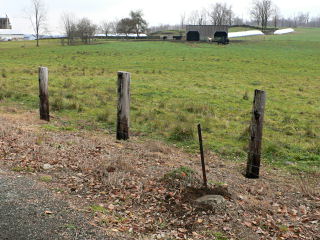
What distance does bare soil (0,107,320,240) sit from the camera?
4746 mm

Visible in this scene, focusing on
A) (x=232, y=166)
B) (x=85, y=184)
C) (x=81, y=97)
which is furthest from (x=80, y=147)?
(x=81, y=97)

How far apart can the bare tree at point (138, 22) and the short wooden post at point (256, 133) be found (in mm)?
99239

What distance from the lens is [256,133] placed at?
6.57m

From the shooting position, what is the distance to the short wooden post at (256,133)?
251 inches

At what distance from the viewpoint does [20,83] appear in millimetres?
18469

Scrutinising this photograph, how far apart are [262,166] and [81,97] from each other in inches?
363

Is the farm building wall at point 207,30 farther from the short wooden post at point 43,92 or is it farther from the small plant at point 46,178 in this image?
the small plant at point 46,178

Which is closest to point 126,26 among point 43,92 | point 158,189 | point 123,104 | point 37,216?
point 43,92

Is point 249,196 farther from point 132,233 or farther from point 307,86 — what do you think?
point 307,86

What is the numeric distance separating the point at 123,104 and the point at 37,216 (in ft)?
13.5

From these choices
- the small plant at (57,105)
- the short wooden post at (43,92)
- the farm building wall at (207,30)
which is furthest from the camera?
the farm building wall at (207,30)

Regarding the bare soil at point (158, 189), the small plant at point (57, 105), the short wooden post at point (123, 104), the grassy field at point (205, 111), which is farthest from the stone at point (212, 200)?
the small plant at point (57, 105)

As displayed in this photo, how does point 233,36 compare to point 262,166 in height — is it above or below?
above

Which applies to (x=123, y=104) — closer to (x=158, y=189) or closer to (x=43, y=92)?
(x=43, y=92)
